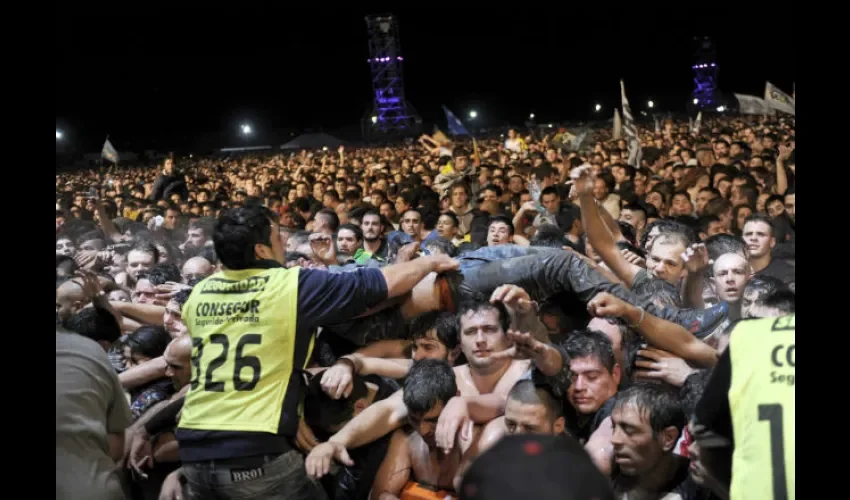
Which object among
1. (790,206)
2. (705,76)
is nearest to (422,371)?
(790,206)

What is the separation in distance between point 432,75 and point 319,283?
42793 millimetres

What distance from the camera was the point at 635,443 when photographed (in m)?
3.38

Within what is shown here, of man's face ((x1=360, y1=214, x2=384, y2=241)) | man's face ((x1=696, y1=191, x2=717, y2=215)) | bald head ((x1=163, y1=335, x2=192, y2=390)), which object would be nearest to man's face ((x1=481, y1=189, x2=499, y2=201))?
man's face ((x1=696, y1=191, x2=717, y2=215))

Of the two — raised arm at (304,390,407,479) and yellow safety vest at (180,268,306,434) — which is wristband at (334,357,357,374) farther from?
yellow safety vest at (180,268,306,434)

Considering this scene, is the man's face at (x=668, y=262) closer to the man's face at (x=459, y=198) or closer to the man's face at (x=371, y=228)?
the man's face at (x=371, y=228)

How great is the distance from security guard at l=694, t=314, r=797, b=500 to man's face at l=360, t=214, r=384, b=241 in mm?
4233

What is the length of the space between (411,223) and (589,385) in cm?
385

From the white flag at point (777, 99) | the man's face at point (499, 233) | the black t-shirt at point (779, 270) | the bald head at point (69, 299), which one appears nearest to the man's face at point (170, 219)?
the man's face at point (499, 233)

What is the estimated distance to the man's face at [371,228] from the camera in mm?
6582

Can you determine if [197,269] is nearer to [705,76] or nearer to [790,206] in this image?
[790,206]

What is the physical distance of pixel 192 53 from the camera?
29375 millimetres

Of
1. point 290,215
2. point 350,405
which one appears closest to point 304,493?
point 350,405
